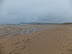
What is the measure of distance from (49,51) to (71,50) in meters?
1.35

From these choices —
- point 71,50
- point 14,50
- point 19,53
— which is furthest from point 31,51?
point 71,50

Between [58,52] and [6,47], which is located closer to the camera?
[58,52]

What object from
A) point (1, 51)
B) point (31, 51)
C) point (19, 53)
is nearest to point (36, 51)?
point (31, 51)

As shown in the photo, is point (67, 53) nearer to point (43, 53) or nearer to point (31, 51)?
point (43, 53)

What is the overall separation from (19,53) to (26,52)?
38cm

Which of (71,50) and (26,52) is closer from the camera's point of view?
(26,52)

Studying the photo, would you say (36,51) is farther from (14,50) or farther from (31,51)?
(14,50)

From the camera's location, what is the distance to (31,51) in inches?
175

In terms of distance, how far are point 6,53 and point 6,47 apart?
64cm

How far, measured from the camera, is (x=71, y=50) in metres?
4.64

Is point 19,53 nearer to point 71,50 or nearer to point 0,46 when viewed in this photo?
point 0,46

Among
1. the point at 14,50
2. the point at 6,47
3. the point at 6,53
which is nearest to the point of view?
the point at 6,53

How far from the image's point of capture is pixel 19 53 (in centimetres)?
420

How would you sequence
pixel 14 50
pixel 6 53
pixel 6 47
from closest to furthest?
1. pixel 6 53
2. pixel 14 50
3. pixel 6 47
